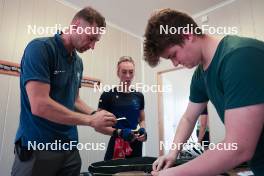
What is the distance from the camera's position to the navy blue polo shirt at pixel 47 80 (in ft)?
3.27

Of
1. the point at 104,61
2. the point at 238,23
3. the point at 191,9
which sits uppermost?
the point at 191,9

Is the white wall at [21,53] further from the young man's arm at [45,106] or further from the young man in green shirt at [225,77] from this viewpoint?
the young man in green shirt at [225,77]

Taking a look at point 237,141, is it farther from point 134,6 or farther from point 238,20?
point 134,6

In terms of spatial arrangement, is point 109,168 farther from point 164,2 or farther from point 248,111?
point 164,2

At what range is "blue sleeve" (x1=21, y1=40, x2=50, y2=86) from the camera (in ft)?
3.20

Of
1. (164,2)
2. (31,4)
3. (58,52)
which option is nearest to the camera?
(58,52)

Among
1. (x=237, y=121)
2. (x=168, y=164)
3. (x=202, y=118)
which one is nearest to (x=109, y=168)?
(x=168, y=164)

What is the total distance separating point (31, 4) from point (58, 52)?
59.5 inches

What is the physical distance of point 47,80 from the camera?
0.99 metres

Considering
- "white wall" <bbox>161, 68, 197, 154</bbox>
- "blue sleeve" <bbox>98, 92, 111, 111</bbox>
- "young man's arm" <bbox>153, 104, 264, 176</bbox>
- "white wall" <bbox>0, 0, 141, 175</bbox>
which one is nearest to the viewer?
"young man's arm" <bbox>153, 104, 264, 176</bbox>

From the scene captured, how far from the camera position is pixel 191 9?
9.45ft

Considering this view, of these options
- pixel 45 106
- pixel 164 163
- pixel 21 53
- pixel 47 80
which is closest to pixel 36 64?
pixel 47 80

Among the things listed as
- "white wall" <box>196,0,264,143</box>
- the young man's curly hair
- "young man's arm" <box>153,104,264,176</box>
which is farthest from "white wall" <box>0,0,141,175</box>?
"young man's arm" <box>153,104,264,176</box>

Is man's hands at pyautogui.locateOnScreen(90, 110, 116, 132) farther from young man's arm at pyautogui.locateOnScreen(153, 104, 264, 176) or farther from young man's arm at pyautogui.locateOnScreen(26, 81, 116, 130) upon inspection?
young man's arm at pyautogui.locateOnScreen(153, 104, 264, 176)
